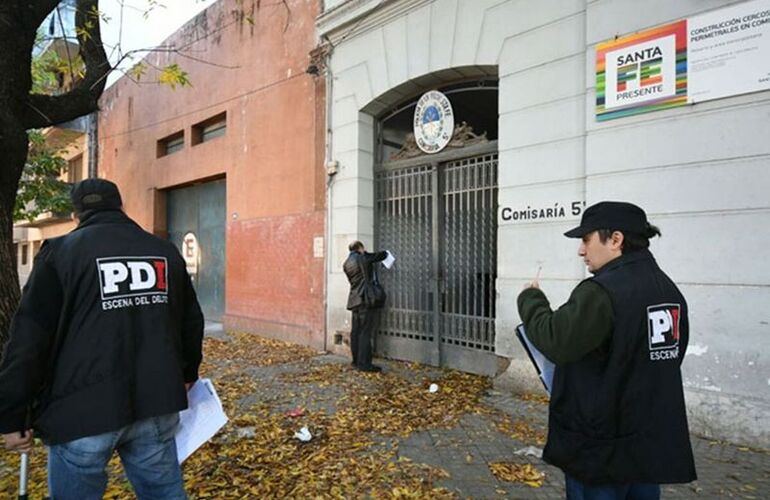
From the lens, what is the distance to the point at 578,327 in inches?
73.9

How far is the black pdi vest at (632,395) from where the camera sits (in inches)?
75.0

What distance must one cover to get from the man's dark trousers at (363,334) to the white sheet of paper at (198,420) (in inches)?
171

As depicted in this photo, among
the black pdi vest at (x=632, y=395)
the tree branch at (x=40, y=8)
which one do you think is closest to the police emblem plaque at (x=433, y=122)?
the tree branch at (x=40, y=8)

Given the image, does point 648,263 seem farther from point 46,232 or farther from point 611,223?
point 46,232

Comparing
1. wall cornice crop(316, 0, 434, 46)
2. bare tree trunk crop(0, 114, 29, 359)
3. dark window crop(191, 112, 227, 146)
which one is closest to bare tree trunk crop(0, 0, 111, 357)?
bare tree trunk crop(0, 114, 29, 359)

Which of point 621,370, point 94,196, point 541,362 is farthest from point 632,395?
point 94,196

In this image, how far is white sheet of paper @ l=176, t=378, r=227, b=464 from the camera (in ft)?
7.95

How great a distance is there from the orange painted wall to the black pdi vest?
6.62 metres

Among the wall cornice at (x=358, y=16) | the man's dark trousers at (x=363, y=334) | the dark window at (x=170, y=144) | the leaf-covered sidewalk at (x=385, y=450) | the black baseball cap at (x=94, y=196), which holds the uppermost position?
the wall cornice at (x=358, y=16)

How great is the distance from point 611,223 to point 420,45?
5584mm

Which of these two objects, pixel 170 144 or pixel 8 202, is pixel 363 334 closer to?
pixel 8 202

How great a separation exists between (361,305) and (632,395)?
509cm

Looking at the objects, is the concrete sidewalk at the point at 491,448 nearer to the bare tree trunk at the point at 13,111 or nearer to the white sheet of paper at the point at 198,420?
the white sheet of paper at the point at 198,420

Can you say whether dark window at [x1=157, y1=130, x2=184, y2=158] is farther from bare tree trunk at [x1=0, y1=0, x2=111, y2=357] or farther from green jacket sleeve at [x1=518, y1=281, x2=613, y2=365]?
green jacket sleeve at [x1=518, y1=281, x2=613, y2=365]
